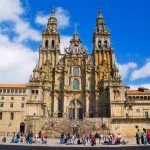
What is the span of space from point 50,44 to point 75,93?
15102 millimetres

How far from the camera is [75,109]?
211 feet

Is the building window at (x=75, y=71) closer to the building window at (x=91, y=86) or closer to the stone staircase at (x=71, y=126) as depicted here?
the building window at (x=91, y=86)

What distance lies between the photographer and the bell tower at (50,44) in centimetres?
6831

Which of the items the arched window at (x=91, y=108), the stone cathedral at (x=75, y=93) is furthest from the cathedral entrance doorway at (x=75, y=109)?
the arched window at (x=91, y=108)

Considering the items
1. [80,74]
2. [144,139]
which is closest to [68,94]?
[80,74]

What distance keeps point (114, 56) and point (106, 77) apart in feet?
22.4

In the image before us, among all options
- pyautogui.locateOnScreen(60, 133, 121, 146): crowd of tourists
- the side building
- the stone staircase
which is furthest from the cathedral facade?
pyautogui.locateOnScreen(60, 133, 121, 146): crowd of tourists

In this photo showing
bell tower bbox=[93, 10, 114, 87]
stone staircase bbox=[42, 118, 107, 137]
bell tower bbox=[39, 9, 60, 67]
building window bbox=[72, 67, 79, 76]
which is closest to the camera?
stone staircase bbox=[42, 118, 107, 137]

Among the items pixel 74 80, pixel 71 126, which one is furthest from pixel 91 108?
pixel 71 126

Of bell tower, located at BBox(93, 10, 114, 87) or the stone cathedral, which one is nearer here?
the stone cathedral

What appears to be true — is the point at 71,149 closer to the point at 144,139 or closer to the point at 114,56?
the point at 144,139

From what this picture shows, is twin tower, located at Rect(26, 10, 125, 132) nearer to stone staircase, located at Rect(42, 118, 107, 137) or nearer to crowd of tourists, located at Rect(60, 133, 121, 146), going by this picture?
stone staircase, located at Rect(42, 118, 107, 137)

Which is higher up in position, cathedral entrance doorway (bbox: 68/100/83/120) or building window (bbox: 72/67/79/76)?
building window (bbox: 72/67/79/76)

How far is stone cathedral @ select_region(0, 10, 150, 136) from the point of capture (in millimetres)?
59438
